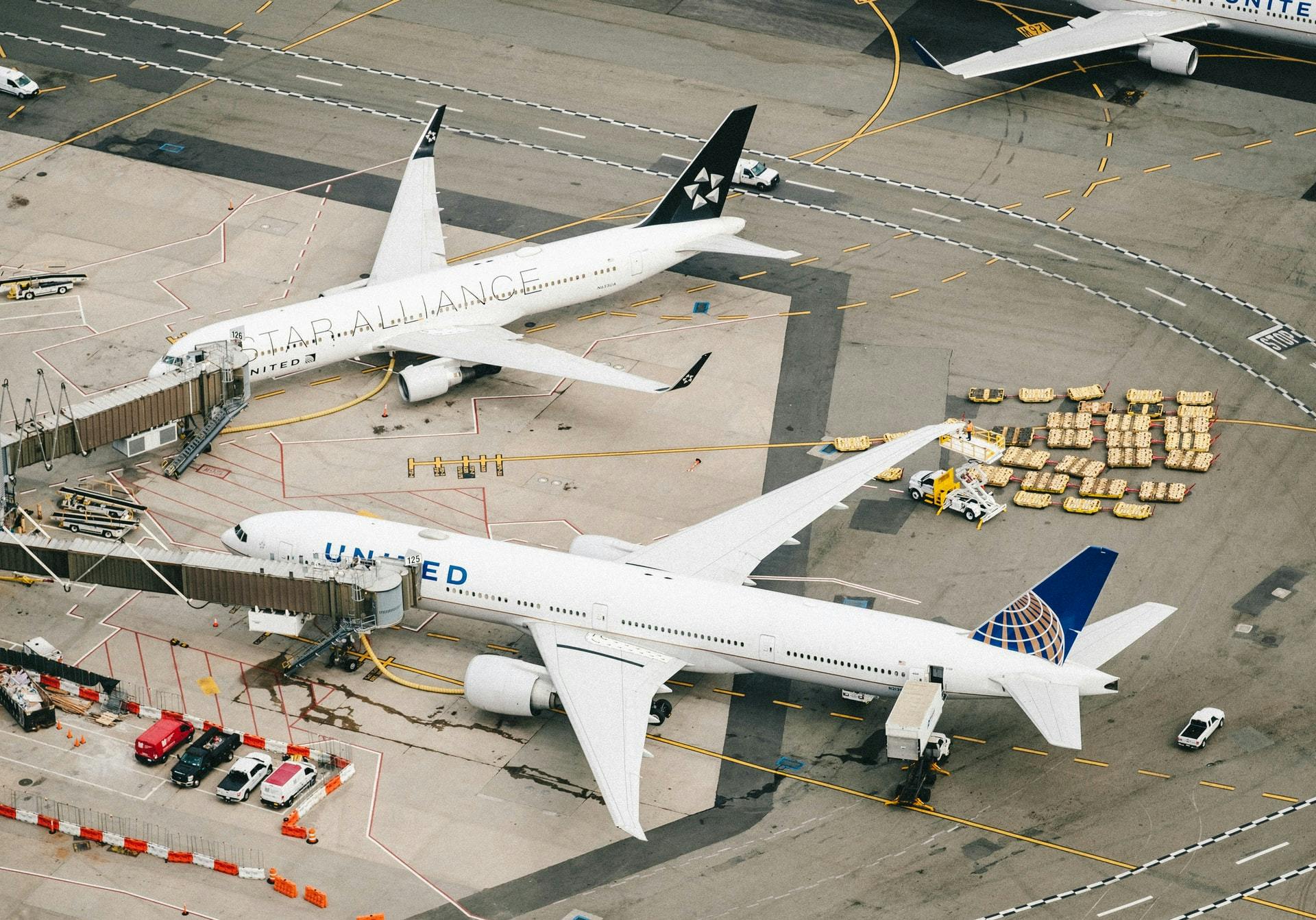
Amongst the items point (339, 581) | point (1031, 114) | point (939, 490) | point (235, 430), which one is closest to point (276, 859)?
point (339, 581)


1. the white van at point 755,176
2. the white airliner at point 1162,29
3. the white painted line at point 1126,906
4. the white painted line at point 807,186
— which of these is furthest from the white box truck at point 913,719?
the white airliner at point 1162,29

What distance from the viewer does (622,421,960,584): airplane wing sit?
6975 centimetres

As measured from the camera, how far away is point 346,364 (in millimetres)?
87250

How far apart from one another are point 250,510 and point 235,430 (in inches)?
253

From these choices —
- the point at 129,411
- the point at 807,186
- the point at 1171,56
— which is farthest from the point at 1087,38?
the point at 129,411

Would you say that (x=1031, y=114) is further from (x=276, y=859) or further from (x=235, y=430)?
(x=276, y=859)

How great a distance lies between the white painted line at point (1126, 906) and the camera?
59125mm

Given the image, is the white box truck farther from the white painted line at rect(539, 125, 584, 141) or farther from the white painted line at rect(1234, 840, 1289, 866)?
the white painted line at rect(539, 125, 584, 141)

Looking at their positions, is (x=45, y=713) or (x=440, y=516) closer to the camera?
(x=45, y=713)

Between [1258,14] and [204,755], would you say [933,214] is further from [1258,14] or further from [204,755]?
[204,755]

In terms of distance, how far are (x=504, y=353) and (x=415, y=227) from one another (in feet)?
38.4

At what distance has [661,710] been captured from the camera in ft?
219

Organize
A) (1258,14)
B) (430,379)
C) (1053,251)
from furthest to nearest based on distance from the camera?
(1258,14) < (1053,251) < (430,379)

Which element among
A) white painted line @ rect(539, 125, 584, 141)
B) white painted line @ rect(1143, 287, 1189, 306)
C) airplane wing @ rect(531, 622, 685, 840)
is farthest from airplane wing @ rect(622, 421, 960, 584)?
white painted line @ rect(539, 125, 584, 141)
